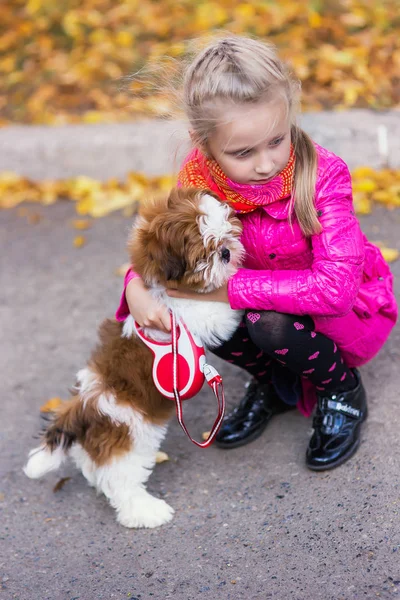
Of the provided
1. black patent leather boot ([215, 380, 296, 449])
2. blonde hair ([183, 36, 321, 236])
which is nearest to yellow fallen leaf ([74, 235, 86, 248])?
black patent leather boot ([215, 380, 296, 449])

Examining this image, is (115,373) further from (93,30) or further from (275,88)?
(93,30)

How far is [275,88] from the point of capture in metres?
2.48

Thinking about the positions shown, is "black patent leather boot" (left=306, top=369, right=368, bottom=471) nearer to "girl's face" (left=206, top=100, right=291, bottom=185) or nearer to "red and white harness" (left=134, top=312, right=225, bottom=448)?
"red and white harness" (left=134, top=312, right=225, bottom=448)

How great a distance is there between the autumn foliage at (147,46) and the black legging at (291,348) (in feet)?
10.0

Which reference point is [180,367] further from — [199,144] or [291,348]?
[199,144]

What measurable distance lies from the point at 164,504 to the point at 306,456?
1.95 feet

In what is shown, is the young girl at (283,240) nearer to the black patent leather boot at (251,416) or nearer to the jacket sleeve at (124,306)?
the jacket sleeve at (124,306)

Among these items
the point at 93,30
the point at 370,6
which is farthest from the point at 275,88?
the point at 93,30

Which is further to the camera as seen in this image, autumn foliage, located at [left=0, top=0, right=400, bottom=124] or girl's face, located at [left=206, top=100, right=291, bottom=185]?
autumn foliage, located at [left=0, top=0, right=400, bottom=124]

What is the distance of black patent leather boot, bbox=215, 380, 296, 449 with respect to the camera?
3.03m

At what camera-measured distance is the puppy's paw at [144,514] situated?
8.89 ft

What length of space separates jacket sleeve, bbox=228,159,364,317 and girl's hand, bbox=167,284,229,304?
0.03 m

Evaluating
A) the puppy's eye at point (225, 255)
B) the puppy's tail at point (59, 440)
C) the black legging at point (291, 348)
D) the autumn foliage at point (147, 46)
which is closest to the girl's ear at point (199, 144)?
the puppy's eye at point (225, 255)

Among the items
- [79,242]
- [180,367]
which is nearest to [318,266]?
[180,367]
